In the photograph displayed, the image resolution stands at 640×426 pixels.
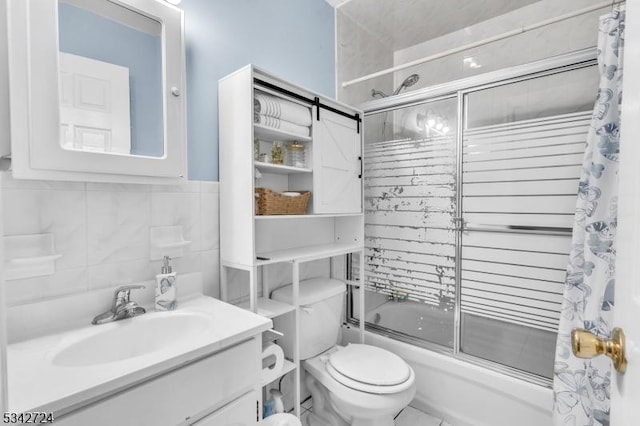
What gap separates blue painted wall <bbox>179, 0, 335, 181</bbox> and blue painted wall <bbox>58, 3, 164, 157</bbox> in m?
0.19

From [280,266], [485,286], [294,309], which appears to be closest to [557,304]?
[485,286]

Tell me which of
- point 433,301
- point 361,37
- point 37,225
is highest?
point 361,37

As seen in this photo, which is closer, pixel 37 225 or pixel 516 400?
pixel 37 225

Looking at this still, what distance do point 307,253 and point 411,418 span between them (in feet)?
3.68

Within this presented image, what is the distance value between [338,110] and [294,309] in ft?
3.74

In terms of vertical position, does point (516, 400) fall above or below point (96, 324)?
below

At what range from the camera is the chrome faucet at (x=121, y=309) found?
44.0 inches

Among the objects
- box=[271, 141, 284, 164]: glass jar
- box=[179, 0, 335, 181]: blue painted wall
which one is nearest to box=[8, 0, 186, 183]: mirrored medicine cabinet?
box=[179, 0, 335, 181]: blue painted wall

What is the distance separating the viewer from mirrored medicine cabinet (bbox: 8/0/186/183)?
0.94 metres

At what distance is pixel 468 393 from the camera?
1738mm

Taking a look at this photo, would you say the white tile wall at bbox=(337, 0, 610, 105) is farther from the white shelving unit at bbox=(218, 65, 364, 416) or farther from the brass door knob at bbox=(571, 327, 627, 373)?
the brass door knob at bbox=(571, 327, 627, 373)

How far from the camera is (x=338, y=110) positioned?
1.87 meters

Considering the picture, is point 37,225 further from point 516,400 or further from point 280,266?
point 516,400

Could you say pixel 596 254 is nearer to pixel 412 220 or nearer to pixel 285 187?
pixel 412 220
